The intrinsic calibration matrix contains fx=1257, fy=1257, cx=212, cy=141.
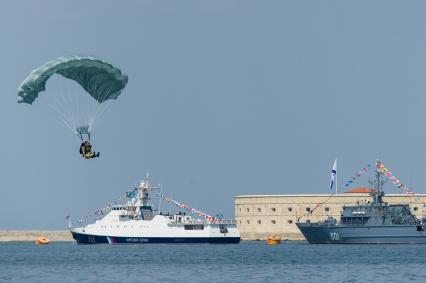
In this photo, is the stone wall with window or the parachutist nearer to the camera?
the parachutist

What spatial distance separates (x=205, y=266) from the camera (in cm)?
9000

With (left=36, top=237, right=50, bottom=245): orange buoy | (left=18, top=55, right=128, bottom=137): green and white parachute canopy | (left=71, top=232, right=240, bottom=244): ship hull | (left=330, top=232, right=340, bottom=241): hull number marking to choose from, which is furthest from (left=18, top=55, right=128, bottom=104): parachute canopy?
(left=36, top=237, right=50, bottom=245): orange buoy

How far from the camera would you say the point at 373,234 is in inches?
5128

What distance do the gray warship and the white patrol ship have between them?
42.9 feet

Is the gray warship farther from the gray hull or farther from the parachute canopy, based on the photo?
the parachute canopy

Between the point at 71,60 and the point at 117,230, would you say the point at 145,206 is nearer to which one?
the point at 117,230

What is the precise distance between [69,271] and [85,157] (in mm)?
15267

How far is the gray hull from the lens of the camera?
12938 cm

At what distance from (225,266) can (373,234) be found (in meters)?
43.9

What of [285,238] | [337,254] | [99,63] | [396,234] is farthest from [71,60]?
[285,238]

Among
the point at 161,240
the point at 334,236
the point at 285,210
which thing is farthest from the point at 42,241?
the point at 334,236

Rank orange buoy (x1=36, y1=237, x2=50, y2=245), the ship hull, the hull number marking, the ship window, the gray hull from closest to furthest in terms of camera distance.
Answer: the gray hull → the hull number marking → the ship hull → the ship window → orange buoy (x1=36, y1=237, x2=50, y2=245)

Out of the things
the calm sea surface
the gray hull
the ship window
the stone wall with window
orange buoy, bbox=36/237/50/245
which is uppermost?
the stone wall with window

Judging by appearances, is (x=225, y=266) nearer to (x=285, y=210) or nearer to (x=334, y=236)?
(x=334, y=236)
